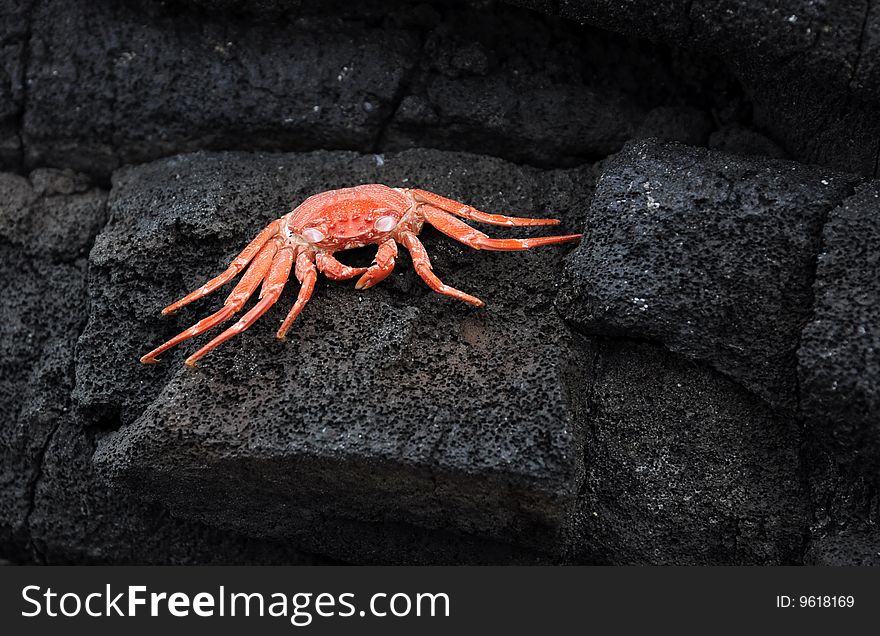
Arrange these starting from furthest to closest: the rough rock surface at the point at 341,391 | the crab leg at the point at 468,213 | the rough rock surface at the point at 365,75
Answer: the rough rock surface at the point at 365,75 → the crab leg at the point at 468,213 → the rough rock surface at the point at 341,391

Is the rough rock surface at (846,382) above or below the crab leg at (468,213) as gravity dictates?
below

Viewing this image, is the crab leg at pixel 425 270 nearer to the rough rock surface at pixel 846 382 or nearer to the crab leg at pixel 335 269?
the crab leg at pixel 335 269

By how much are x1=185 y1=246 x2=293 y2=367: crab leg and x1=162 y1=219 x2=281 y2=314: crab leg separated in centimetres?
10

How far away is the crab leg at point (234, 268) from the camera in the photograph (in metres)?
3.20

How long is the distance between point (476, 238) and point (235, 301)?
90 cm

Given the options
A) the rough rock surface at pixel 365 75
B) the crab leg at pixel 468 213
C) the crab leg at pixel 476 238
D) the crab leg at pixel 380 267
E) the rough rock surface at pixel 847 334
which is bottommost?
the rough rock surface at pixel 847 334

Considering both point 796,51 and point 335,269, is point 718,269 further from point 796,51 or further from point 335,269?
point 335,269

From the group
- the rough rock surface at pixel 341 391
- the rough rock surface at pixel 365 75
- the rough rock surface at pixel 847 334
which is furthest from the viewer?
the rough rock surface at pixel 365 75

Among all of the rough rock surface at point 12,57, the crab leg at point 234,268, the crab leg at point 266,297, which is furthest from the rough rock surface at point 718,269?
the rough rock surface at point 12,57

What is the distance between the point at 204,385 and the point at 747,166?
81.8 inches

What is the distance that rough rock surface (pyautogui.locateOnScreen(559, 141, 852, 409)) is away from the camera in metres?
2.93

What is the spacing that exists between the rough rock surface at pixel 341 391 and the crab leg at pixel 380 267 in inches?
2.2

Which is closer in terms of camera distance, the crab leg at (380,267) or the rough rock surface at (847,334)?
the rough rock surface at (847,334)

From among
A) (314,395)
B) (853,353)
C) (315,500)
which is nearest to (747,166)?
(853,353)
